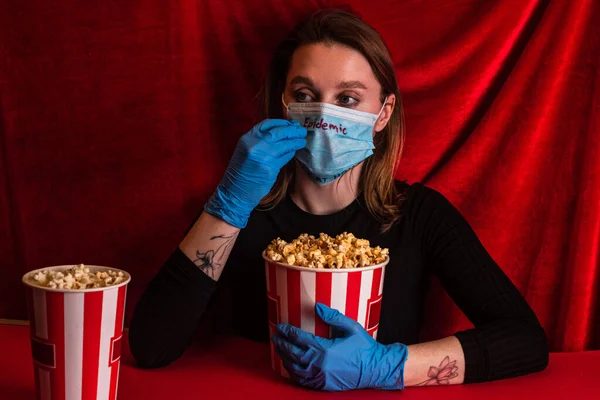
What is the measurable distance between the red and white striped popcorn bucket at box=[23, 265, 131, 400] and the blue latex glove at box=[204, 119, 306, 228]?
0.37m

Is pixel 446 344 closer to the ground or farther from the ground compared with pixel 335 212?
closer to the ground

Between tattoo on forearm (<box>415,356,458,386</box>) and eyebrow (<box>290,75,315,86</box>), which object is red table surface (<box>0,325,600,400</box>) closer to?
tattoo on forearm (<box>415,356,458,386</box>)

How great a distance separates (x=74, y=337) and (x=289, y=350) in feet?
1.41

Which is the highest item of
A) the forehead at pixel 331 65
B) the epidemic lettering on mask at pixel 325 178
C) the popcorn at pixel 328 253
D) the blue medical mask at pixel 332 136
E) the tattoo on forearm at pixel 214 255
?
the forehead at pixel 331 65

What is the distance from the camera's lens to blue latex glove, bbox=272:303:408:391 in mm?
1337

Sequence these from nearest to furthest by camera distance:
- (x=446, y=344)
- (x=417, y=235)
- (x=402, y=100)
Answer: (x=446, y=344), (x=417, y=235), (x=402, y=100)

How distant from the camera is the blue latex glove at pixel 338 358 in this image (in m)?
1.34

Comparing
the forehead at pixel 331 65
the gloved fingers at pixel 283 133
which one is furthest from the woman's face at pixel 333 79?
the gloved fingers at pixel 283 133

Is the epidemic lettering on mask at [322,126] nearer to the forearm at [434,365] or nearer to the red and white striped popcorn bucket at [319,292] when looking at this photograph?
the red and white striped popcorn bucket at [319,292]

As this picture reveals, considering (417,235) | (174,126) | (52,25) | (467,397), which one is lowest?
(467,397)

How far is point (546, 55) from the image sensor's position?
6.02ft

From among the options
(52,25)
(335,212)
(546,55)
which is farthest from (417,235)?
(52,25)

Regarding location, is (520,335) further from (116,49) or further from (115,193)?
(116,49)

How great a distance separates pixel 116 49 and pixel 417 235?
1.06 meters
